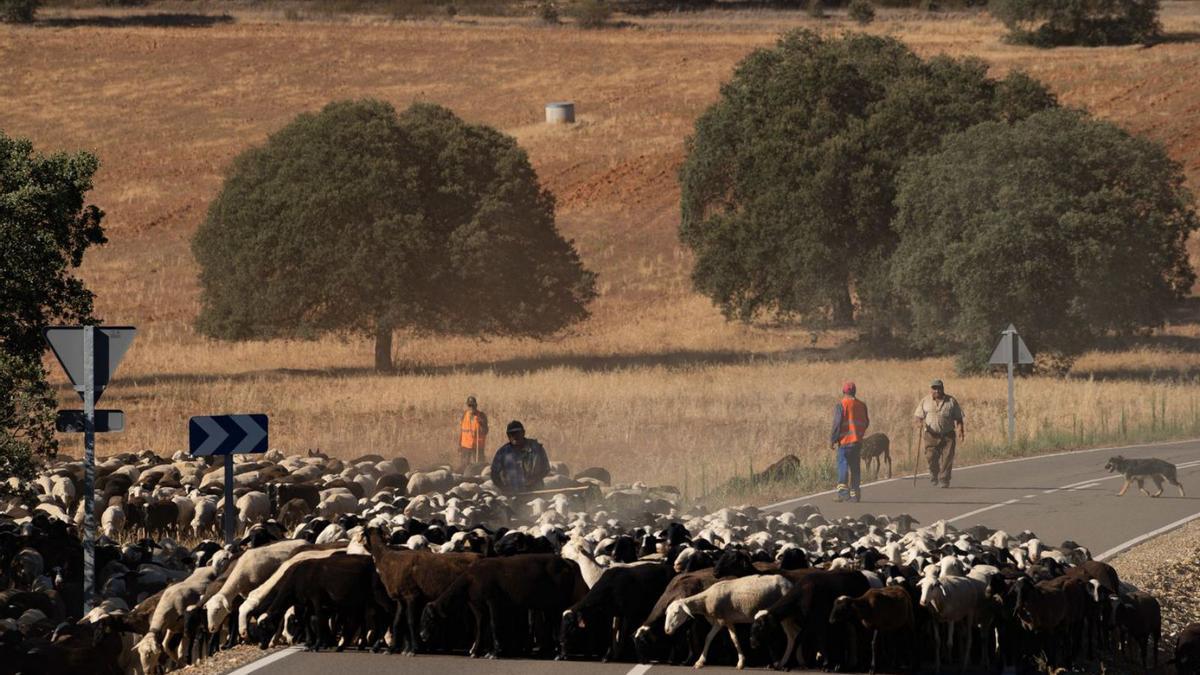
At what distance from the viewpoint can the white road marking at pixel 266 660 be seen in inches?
550

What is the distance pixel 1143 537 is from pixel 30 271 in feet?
48.8

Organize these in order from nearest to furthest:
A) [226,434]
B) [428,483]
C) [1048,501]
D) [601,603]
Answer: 1. [601,603]
2. [226,434]
3. [428,483]
4. [1048,501]

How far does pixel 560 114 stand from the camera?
104 meters

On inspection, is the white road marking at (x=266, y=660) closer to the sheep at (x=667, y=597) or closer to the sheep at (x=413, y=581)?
the sheep at (x=413, y=581)

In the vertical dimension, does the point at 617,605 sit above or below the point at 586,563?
below

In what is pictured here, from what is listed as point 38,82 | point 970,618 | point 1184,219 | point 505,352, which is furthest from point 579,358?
point 38,82

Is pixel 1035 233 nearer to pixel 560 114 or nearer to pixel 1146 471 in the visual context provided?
pixel 1146 471

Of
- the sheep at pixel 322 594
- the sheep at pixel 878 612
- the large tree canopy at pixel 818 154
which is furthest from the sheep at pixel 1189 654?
the large tree canopy at pixel 818 154

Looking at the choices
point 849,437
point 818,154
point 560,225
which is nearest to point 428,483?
point 849,437

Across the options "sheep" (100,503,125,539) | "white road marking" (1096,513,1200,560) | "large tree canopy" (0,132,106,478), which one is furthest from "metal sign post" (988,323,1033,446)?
"large tree canopy" (0,132,106,478)

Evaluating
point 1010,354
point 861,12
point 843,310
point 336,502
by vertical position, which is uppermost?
point 861,12

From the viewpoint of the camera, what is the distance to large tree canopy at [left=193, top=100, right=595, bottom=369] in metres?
57.4

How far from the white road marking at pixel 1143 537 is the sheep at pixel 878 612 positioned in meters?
7.51

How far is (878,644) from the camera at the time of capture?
14.1 m
